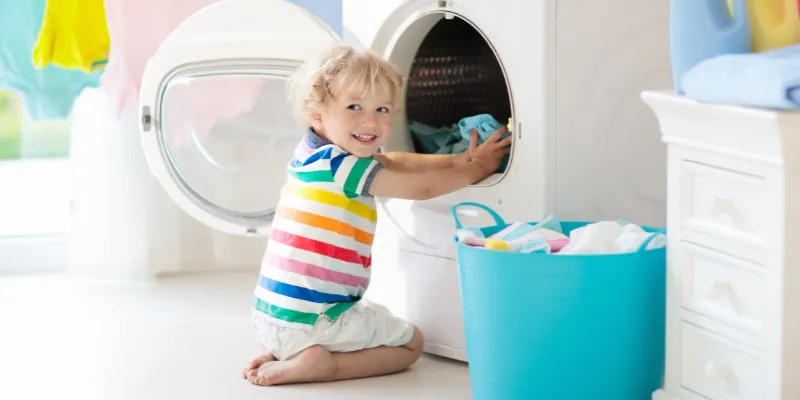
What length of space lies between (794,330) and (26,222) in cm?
289

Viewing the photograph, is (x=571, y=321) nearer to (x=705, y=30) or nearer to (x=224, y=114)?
(x=705, y=30)

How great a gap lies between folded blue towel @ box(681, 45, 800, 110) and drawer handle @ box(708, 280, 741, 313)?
252 millimetres

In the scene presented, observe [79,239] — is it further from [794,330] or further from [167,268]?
[794,330]

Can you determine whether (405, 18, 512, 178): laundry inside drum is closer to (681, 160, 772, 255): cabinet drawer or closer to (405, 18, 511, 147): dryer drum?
(405, 18, 511, 147): dryer drum

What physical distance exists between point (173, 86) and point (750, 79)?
139cm

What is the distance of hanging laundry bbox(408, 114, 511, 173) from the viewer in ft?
6.86

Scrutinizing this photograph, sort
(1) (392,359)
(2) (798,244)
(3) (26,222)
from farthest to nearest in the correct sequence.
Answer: (3) (26,222) < (1) (392,359) < (2) (798,244)

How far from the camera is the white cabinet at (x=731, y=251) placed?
1.38m

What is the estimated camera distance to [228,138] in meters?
2.46

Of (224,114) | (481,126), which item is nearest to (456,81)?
(481,126)

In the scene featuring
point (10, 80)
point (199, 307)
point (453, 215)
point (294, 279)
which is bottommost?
point (199, 307)

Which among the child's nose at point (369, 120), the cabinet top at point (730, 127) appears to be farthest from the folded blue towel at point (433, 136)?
the cabinet top at point (730, 127)

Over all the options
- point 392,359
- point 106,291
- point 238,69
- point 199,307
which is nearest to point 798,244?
point 392,359

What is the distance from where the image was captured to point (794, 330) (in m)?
1.40
